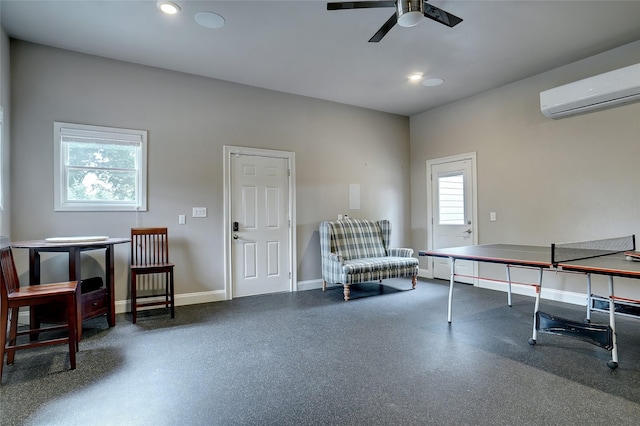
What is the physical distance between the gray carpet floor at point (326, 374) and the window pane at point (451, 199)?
2019mm

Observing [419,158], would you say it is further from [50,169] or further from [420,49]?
[50,169]

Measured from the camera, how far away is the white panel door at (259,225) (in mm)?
4473

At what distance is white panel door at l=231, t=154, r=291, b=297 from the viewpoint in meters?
4.47

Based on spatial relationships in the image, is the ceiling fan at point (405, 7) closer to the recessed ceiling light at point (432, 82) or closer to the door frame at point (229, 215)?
the recessed ceiling light at point (432, 82)

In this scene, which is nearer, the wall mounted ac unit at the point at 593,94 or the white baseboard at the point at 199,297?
the wall mounted ac unit at the point at 593,94

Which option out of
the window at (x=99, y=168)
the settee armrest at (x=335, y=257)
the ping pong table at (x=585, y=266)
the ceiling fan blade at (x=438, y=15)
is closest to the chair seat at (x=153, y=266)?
the window at (x=99, y=168)

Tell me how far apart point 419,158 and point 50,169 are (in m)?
5.34

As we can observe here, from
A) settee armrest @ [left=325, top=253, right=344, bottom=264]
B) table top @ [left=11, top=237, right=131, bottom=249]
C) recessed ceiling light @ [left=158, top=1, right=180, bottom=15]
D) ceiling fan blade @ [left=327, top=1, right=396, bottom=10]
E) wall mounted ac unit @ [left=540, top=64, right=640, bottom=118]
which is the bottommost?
settee armrest @ [left=325, top=253, right=344, bottom=264]

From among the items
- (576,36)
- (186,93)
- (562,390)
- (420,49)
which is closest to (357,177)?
(420,49)

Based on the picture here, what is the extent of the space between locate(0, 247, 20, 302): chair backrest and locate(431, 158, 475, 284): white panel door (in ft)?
17.4

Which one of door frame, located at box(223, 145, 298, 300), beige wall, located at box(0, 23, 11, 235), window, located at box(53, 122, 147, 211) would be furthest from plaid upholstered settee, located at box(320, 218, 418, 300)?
beige wall, located at box(0, 23, 11, 235)

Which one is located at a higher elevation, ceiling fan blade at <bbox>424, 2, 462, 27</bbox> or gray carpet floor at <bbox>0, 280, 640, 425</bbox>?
ceiling fan blade at <bbox>424, 2, 462, 27</bbox>

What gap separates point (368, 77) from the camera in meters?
4.34

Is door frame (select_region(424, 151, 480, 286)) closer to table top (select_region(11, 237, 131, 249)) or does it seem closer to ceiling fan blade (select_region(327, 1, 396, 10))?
ceiling fan blade (select_region(327, 1, 396, 10))
